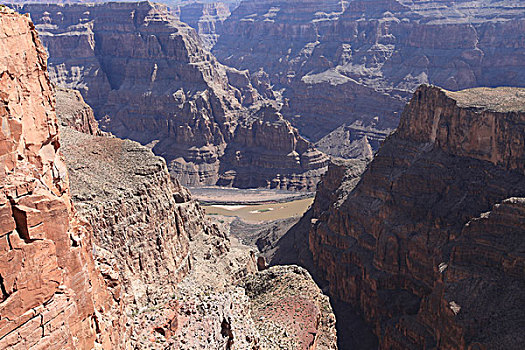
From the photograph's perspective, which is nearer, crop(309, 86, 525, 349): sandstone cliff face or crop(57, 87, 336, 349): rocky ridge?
crop(57, 87, 336, 349): rocky ridge

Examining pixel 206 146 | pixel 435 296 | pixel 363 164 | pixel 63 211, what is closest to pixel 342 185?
pixel 363 164

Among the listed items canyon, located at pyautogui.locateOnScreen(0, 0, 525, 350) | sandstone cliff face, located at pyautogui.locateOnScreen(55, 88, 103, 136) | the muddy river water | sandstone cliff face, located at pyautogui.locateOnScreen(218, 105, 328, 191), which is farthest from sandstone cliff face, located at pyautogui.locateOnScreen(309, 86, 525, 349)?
sandstone cliff face, located at pyautogui.locateOnScreen(218, 105, 328, 191)

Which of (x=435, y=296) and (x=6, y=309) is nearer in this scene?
(x=6, y=309)

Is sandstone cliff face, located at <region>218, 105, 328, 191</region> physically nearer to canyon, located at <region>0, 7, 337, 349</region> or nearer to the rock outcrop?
canyon, located at <region>0, 7, 337, 349</region>

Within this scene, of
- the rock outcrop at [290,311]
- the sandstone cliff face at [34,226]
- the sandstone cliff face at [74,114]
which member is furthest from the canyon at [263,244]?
the sandstone cliff face at [74,114]

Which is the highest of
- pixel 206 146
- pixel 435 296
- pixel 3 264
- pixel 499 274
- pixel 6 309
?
pixel 3 264

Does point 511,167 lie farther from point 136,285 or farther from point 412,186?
point 136,285

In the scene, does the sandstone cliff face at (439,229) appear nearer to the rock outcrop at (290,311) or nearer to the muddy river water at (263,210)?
the rock outcrop at (290,311)
